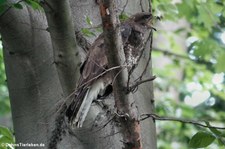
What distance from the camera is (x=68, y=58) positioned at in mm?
2012

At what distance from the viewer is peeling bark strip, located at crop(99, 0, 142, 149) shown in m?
1.69

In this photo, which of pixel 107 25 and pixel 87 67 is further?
pixel 87 67

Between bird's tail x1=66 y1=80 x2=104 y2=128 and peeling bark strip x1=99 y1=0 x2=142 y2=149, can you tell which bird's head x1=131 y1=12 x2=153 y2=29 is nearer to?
bird's tail x1=66 y1=80 x2=104 y2=128

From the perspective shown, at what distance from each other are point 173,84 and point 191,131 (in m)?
0.87

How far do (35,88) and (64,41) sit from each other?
1.16 feet

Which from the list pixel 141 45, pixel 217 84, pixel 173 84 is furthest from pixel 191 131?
pixel 141 45

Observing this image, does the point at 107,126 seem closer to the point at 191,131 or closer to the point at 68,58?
the point at 68,58

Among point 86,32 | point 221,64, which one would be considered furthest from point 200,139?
point 221,64

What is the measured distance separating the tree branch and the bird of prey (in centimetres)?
5

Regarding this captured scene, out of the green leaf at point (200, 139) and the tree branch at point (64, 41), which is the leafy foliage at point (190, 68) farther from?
the tree branch at point (64, 41)

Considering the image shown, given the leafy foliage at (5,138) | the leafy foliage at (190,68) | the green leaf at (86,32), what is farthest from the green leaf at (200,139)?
the leafy foliage at (5,138)

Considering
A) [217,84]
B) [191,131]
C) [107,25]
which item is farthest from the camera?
[191,131]

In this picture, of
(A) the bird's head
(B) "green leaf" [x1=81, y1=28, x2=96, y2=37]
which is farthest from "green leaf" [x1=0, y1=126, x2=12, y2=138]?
(A) the bird's head

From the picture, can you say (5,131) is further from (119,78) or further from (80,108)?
(119,78)
